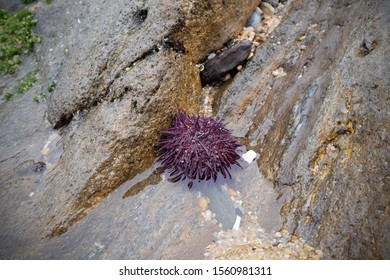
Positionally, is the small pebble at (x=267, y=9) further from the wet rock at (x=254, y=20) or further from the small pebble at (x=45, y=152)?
the small pebble at (x=45, y=152)

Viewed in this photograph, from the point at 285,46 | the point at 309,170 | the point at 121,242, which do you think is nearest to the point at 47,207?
the point at 121,242

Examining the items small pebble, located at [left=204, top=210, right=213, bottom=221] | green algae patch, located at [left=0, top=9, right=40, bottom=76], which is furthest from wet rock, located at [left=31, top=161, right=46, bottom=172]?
small pebble, located at [left=204, top=210, right=213, bottom=221]

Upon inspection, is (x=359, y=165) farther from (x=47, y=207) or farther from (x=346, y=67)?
(x=47, y=207)

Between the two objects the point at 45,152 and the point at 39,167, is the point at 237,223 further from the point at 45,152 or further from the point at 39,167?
the point at 45,152

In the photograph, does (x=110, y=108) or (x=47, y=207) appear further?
(x=110, y=108)

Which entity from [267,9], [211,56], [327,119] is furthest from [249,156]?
[267,9]
